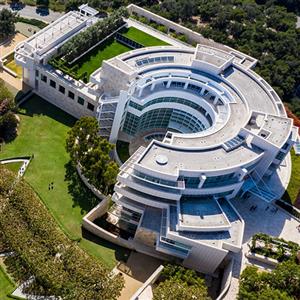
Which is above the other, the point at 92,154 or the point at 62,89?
the point at 92,154

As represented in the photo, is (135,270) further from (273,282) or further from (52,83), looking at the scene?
(52,83)

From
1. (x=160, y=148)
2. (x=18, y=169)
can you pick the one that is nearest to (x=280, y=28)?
(x=160, y=148)

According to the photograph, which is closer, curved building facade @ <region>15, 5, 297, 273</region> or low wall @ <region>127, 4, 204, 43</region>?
curved building facade @ <region>15, 5, 297, 273</region>

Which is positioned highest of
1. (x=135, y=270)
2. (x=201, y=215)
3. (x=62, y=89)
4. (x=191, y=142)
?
(x=191, y=142)

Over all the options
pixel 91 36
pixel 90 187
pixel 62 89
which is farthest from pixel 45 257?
pixel 91 36

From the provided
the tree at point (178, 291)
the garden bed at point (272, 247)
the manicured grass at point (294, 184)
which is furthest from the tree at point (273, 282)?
the manicured grass at point (294, 184)

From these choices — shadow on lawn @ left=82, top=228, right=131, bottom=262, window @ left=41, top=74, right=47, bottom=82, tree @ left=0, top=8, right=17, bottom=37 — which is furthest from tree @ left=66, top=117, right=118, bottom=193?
tree @ left=0, top=8, right=17, bottom=37

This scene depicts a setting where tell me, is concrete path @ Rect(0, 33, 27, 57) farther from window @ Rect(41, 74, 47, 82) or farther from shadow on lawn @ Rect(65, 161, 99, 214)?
shadow on lawn @ Rect(65, 161, 99, 214)

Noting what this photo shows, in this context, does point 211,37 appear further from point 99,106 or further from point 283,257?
point 283,257
